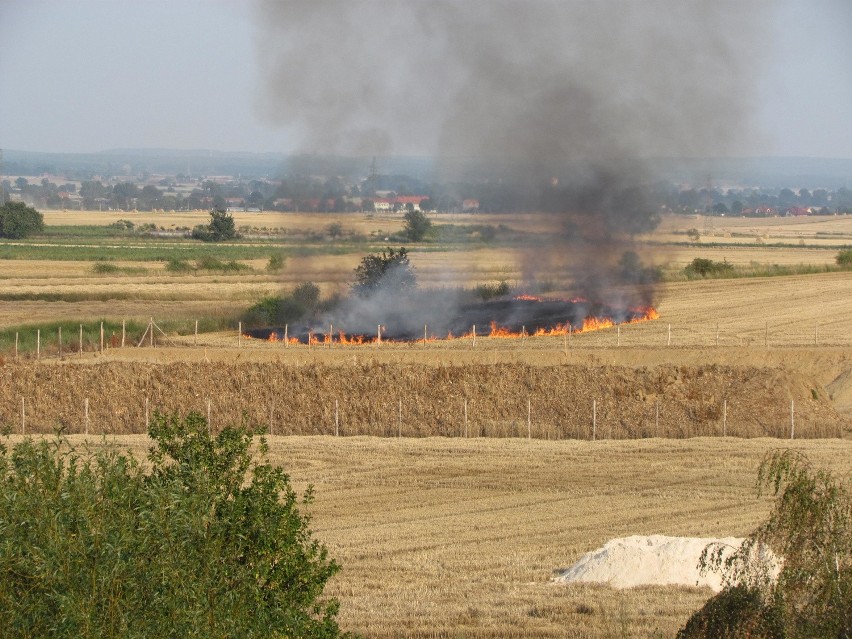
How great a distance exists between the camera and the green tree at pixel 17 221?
13062 cm

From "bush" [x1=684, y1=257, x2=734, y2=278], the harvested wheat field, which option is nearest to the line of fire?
the harvested wheat field

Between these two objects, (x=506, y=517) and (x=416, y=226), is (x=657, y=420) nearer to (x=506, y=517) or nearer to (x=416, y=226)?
(x=506, y=517)

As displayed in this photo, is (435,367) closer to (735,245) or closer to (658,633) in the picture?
(658,633)

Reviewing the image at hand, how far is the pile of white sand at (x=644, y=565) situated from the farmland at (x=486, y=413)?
2.05ft

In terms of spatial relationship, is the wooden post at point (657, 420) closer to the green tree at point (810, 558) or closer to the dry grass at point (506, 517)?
the dry grass at point (506, 517)

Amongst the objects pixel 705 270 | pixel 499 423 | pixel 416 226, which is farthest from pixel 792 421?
pixel 705 270

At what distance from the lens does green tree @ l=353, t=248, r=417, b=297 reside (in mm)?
57000

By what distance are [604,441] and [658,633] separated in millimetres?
19907

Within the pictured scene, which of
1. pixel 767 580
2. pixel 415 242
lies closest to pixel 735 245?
pixel 415 242

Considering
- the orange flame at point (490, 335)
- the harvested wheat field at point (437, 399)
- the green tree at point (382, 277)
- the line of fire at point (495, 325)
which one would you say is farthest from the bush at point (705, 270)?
the harvested wheat field at point (437, 399)

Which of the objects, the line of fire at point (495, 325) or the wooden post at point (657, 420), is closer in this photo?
Result: the wooden post at point (657, 420)

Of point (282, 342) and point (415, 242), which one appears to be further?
point (415, 242)

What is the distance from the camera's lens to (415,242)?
71.5 metres

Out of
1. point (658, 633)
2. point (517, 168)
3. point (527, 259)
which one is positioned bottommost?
point (658, 633)
